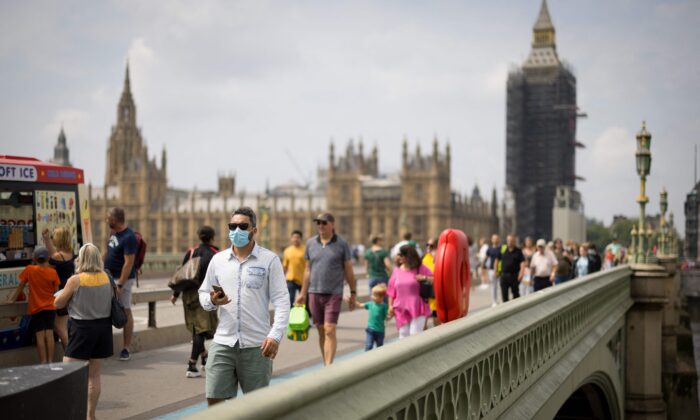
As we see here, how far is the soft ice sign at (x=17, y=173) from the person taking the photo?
398 inches

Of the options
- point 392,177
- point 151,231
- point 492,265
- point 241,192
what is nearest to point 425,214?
point 392,177

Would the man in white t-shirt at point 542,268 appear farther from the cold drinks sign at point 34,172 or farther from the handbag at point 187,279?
the cold drinks sign at point 34,172

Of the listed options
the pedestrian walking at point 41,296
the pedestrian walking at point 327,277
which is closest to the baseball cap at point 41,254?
the pedestrian walking at point 41,296

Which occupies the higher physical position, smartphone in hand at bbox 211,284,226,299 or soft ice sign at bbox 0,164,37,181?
soft ice sign at bbox 0,164,37,181

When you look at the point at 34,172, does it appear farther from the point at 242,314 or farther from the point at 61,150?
the point at 61,150

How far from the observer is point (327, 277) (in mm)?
10109

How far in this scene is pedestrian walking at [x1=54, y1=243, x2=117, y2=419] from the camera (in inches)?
285

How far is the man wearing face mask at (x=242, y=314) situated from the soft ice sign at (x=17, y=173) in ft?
16.6

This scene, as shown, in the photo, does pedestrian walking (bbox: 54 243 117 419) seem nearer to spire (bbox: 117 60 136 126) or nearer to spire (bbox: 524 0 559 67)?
spire (bbox: 524 0 559 67)

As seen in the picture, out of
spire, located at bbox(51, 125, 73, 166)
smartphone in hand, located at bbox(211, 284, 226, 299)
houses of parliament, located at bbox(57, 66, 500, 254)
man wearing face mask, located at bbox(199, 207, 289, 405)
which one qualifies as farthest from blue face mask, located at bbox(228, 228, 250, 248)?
spire, located at bbox(51, 125, 73, 166)

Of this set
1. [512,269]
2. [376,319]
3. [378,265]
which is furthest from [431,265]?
[512,269]

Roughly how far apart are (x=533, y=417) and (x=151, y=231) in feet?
403

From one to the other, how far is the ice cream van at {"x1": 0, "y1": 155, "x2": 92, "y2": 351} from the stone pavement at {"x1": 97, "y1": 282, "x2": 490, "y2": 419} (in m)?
1.29

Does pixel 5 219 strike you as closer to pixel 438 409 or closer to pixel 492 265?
pixel 438 409
